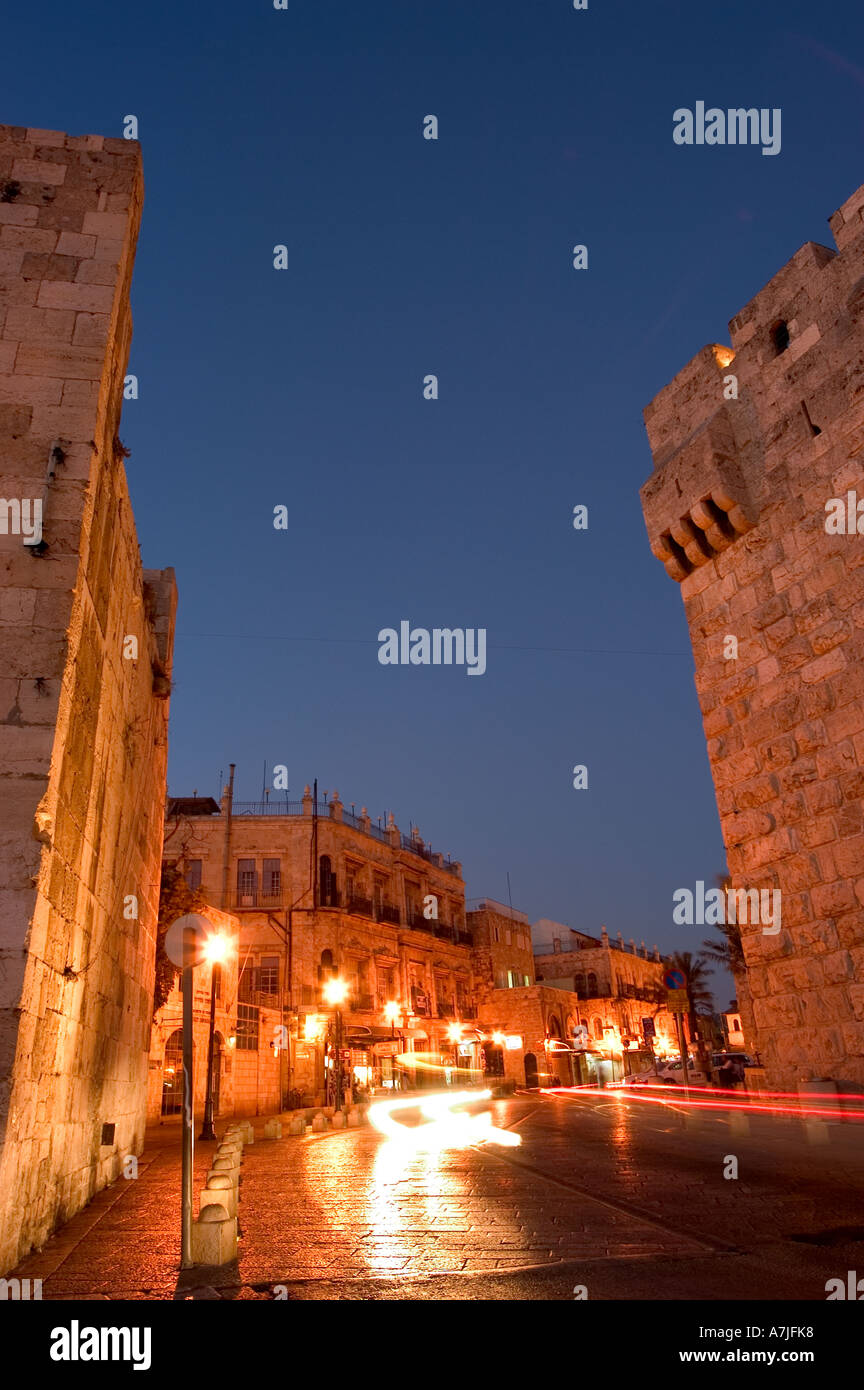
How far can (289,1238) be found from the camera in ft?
17.9

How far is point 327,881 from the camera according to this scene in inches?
A: 1462

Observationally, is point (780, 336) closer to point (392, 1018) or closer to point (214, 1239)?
point (214, 1239)

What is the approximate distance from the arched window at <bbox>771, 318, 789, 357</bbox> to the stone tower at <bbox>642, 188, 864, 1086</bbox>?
0.07ft

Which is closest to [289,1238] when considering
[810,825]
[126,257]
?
[810,825]

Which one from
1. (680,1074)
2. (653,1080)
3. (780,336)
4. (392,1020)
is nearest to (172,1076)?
(392,1020)

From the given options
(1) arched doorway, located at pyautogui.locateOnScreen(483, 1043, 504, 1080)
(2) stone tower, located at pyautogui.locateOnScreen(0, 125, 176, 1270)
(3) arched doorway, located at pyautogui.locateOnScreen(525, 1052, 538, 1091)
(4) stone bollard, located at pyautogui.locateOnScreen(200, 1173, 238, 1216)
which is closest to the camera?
(4) stone bollard, located at pyautogui.locateOnScreen(200, 1173, 238, 1216)

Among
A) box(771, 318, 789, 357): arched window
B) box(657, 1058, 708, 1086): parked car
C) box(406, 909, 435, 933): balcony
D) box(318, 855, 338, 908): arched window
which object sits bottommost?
box(657, 1058, 708, 1086): parked car

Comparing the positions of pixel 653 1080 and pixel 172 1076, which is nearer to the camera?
pixel 172 1076

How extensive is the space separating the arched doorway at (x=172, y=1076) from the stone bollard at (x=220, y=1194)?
60.3 ft

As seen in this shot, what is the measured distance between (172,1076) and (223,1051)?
1553mm

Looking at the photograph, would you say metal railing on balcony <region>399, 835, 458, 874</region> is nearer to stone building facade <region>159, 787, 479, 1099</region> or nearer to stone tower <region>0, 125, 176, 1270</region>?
stone building facade <region>159, 787, 479, 1099</region>

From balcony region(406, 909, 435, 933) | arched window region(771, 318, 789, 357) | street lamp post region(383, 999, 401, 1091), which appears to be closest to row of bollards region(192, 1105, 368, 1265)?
arched window region(771, 318, 789, 357)

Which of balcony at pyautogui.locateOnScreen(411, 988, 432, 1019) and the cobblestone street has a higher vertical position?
balcony at pyautogui.locateOnScreen(411, 988, 432, 1019)

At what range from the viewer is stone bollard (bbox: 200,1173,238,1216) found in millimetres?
5277
